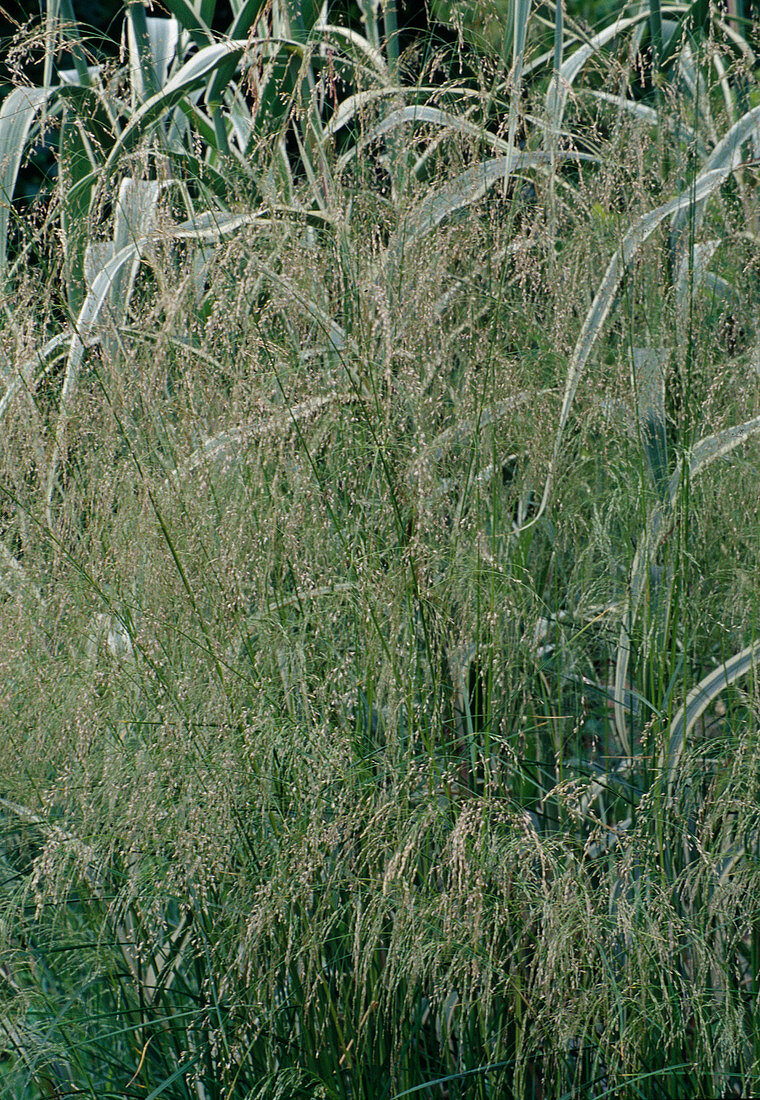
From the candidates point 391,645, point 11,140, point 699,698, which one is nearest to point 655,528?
point 699,698

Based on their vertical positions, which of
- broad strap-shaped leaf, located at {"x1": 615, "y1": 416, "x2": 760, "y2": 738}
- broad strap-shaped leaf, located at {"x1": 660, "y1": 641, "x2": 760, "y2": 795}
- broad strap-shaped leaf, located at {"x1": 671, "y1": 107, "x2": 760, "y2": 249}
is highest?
broad strap-shaped leaf, located at {"x1": 671, "y1": 107, "x2": 760, "y2": 249}

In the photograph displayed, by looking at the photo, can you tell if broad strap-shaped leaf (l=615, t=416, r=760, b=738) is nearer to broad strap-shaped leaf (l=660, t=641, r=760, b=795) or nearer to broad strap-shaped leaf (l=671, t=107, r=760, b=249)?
broad strap-shaped leaf (l=660, t=641, r=760, b=795)

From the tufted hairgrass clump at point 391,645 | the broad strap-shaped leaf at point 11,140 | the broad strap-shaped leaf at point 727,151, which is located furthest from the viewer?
the broad strap-shaped leaf at point 11,140

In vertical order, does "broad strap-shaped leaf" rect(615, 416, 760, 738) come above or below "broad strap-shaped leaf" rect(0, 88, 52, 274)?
below

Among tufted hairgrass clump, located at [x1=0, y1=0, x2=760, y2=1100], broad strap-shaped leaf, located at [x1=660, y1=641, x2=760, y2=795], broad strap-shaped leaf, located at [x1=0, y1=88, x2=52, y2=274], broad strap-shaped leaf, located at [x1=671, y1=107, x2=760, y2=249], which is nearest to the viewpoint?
tufted hairgrass clump, located at [x1=0, y1=0, x2=760, y2=1100]

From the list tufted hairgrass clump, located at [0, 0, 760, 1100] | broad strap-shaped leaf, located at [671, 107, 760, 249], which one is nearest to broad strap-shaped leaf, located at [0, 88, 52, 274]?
tufted hairgrass clump, located at [0, 0, 760, 1100]

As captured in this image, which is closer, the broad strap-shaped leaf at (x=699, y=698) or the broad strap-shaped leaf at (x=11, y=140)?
the broad strap-shaped leaf at (x=699, y=698)

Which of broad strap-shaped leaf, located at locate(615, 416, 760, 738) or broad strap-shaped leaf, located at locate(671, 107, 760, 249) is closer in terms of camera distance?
broad strap-shaped leaf, located at locate(615, 416, 760, 738)

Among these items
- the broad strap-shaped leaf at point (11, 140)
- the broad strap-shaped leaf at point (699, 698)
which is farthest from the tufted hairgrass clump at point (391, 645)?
the broad strap-shaped leaf at point (11, 140)

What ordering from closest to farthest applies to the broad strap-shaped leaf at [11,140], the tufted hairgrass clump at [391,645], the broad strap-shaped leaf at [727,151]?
the tufted hairgrass clump at [391,645], the broad strap-shaped leaf at [727,151], the broad strap-shaped leaf at [11,140]

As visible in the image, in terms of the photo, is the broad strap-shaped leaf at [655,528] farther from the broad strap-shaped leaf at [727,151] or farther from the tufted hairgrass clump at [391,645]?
the broad strap-shaped leaf at [727,151]

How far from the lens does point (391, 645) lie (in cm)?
117

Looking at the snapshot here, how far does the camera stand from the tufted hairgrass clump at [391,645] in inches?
42.9

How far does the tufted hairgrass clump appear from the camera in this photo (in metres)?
1.09
